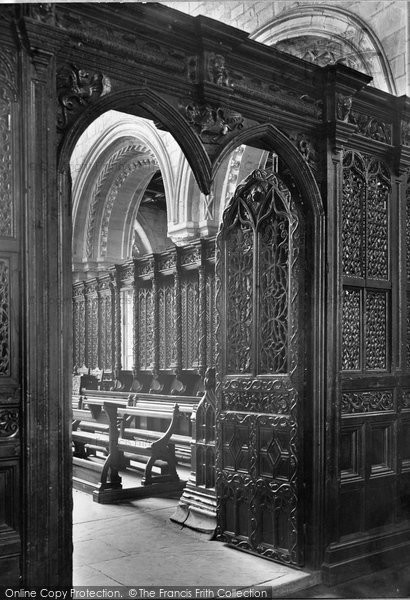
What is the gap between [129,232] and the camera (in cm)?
1124

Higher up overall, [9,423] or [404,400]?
[9,423]

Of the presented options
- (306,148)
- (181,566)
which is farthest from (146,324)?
(306,148)

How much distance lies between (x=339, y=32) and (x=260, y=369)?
3700mm

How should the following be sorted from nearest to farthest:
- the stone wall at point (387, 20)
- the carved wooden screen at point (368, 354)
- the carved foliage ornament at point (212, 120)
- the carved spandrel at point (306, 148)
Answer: the carved foliage ornament at point (212, 120) < the carved spandrel at point (306, 148) < the carved wooden screen at point (368, 354) < the stone wall at point (387, 20)

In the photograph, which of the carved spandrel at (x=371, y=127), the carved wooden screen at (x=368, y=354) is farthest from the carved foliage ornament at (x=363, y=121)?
the carved wooden screen at (x=368, y=354)

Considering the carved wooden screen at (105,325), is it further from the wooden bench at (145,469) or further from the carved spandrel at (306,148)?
the carved spandrel at (306,148)

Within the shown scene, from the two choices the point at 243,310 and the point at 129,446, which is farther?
the point at 129,446

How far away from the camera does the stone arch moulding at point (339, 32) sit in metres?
6.07

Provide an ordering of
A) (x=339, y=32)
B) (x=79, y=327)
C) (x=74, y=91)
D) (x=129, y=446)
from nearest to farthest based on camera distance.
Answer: (x=74, y=91) → (x=339, y=32) → (x=129, y=446) → (x=79, y=327)

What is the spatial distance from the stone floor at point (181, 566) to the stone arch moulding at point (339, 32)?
4064 millimetres

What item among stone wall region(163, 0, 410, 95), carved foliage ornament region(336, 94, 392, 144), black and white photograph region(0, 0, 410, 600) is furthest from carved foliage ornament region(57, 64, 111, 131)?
stone wall region(163, 0, 410, 95)

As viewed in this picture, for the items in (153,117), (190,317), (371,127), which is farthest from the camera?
(190,317)

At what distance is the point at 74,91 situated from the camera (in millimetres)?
3143

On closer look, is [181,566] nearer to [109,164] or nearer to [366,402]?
[366,402]
